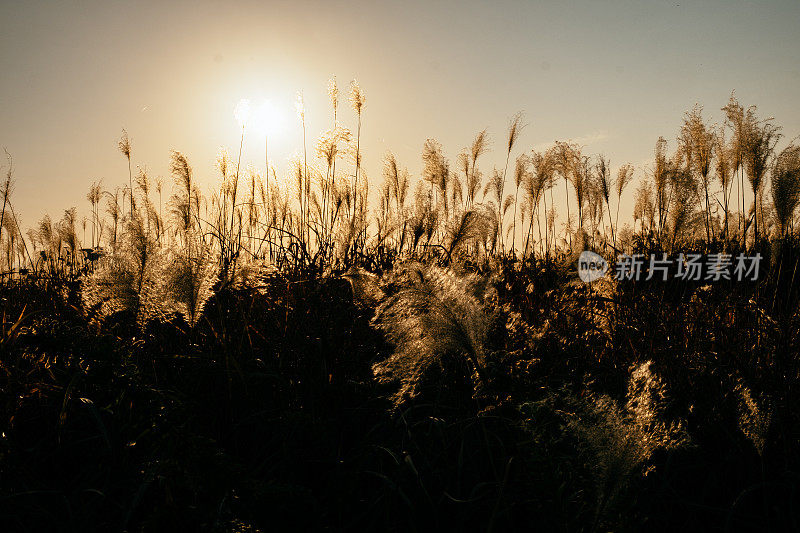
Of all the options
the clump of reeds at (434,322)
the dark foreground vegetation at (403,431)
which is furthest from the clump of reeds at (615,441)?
the clump of reeds at (434,322)

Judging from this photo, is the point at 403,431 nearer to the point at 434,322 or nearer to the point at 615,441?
the point at 434,322

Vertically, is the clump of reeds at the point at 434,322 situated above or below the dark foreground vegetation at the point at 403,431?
above

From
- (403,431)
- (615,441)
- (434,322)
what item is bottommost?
(403,431)

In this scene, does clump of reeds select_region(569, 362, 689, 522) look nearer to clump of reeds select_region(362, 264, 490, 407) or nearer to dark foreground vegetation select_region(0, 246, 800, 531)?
dark foreground vegetation select_region(0, 246, 800, 531)

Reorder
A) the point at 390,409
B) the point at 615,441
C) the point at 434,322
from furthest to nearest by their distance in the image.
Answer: the point at 390,409
the point at 434,322
the point at 615,441

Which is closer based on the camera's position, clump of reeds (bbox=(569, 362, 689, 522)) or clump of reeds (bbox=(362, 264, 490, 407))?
clump of reeds (bbox=(569, 362, 689, 522))

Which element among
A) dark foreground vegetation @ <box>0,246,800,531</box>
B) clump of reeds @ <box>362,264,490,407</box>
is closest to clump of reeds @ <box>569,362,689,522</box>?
dark foreground vegetation @ <box>0,246,800,531</box>

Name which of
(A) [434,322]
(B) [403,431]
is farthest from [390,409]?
(A) [434,322]

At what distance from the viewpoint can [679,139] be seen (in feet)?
17.8

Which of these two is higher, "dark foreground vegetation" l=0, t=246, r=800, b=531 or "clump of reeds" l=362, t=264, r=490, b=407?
"clump of reeds" l=362, t=264, r=490, b=407

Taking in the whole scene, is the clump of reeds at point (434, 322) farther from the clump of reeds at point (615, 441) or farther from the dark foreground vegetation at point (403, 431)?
the clump of reeds at point (615, 441)

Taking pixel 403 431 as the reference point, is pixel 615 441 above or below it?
above

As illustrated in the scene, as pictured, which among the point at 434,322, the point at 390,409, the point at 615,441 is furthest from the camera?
the point at 390,409

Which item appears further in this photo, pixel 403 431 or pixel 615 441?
pixel 403 431
